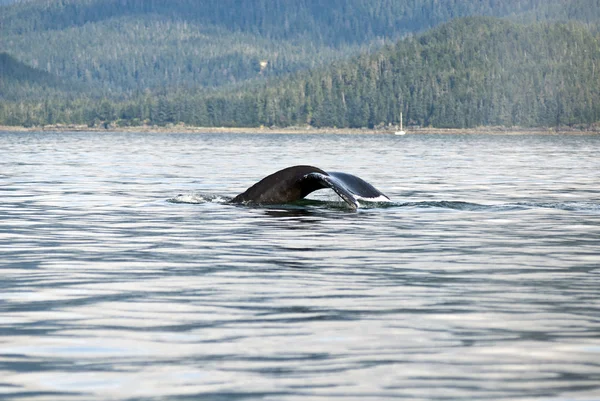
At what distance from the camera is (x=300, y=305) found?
1265cm

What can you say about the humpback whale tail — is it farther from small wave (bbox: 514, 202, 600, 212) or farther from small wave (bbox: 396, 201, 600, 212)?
small wave (bbox: 514, 202, 600, 212)

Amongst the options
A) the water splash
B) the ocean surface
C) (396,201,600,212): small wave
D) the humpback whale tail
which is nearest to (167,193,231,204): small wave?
the water splash

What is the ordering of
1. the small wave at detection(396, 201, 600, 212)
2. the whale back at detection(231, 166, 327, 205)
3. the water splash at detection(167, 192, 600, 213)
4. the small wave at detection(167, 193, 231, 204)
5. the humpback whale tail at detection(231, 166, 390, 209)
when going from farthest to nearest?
the small wave at detection(167, 193, 231, 204) < the small wave at detection(396, 201, 600, 212) < the water splash at detection(167, 192, 600, 213) < the whale back at detection(231, 166, 327, 205) < the humpback whale tail at detection(231, 166, 390, 209)

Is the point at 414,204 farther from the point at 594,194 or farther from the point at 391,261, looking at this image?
the point at 391,261

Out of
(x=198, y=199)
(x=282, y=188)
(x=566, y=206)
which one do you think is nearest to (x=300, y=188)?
(x=282, y=188)

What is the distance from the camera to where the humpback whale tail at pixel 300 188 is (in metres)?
25.2

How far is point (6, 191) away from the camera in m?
36.3

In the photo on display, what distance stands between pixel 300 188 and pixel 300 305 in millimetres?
14155

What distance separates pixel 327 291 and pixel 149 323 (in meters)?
2.82

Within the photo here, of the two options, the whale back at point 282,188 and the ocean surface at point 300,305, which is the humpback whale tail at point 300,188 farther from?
the ocean surface at point 300,305

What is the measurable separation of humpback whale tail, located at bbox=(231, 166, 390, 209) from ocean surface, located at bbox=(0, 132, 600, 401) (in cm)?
68

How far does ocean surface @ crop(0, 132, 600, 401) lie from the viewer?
9039 millimetres

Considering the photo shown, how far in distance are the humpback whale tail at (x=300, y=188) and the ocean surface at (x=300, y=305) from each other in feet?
2.23

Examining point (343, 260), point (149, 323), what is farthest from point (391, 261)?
point (149, 323)
